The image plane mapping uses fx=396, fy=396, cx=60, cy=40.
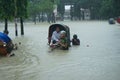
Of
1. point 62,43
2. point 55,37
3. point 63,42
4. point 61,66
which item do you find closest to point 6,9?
point 55,37

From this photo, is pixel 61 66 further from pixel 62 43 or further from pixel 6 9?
pixel 6 9

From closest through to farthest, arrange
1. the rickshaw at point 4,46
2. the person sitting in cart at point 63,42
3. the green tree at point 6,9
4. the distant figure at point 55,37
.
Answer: the rickshaw at point 4,46
the person sitting in cart at point 63,42
the distant figure at point 55,37
the green tree at point 6,9

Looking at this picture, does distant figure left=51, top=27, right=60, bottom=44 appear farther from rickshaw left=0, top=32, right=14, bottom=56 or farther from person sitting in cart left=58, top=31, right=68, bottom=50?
rickshaw left=0, top=32, right=14, bottom=56

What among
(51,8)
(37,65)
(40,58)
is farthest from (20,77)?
(51,8)

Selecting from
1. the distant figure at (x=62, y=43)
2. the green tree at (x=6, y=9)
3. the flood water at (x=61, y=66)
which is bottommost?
the flood water at (x=61, y=66)

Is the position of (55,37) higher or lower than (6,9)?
lower

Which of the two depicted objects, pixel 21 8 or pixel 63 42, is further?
pixel 21 8

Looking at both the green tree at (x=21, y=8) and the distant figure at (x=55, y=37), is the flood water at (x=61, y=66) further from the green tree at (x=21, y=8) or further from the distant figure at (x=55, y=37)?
the green tree at (x=21, y=8)

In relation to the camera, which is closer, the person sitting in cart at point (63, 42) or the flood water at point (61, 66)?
the flood water at point (61, 66)

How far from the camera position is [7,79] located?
11.5 meters

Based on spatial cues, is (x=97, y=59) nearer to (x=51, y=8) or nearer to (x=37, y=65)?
(x=37, y=65)

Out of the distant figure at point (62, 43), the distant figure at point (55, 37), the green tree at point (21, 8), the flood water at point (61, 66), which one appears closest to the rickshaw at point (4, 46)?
the flood water at point (61, 66)

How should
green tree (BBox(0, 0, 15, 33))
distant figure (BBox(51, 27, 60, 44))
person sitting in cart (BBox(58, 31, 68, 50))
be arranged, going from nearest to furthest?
1. person sitting in cart (BBox(58, 31, 68, 50))
2. distant figure (BBox(51, 27, 60, 44))
3. green tree (BBox(0, 0, 15, 33))

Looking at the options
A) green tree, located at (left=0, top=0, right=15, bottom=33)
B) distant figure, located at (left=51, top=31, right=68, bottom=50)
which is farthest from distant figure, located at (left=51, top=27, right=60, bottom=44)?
green tree, located at (left=0, top=0, right=15, bottom=33)
